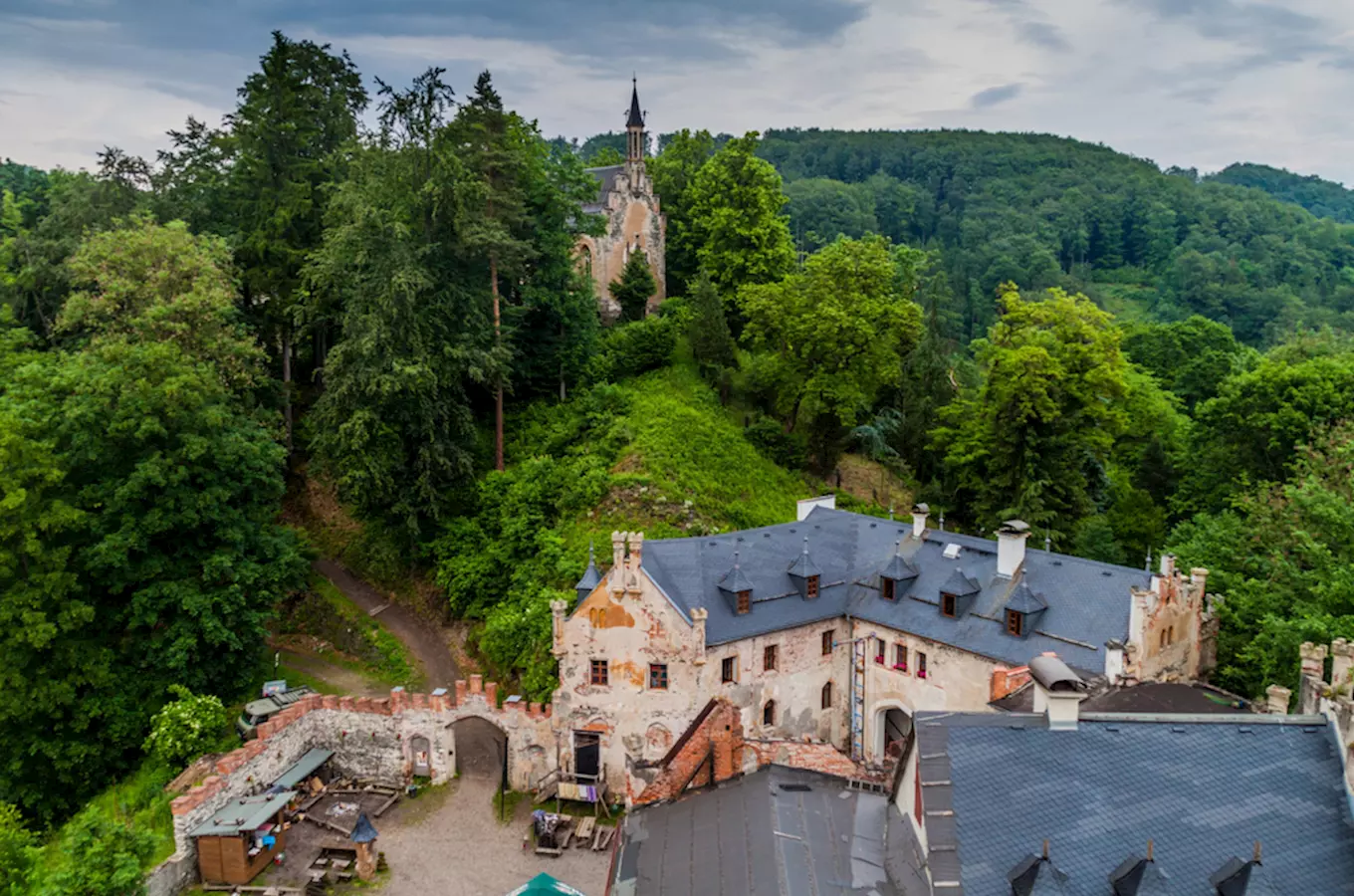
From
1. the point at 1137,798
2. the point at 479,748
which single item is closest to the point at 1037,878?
the point at 1137,798

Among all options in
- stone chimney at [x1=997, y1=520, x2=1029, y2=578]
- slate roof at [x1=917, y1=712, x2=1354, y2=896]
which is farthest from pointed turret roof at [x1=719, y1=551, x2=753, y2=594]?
slate roof at [x1=917, y1=712, x2=1354, y2=896]

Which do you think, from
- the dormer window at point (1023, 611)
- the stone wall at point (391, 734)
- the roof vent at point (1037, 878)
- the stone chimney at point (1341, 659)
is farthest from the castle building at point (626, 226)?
the roof vent at point (1037, 878)

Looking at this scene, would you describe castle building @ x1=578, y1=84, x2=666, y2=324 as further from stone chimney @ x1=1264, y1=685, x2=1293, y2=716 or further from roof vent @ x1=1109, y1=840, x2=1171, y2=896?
roof vent @ x1=1109, y1=840, x2=1171, y2=896

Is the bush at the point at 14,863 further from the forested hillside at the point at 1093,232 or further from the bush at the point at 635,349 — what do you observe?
the forested hillside at the point at 1093,232

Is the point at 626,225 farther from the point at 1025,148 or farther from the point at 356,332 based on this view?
the point at 1025,148

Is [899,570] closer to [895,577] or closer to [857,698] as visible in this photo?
[895,577]

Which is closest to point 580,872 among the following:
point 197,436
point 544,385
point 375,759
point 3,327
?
point 375,759

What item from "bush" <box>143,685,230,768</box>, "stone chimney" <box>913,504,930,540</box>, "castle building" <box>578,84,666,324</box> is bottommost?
"bush" <box>143,685,230,768</box>
